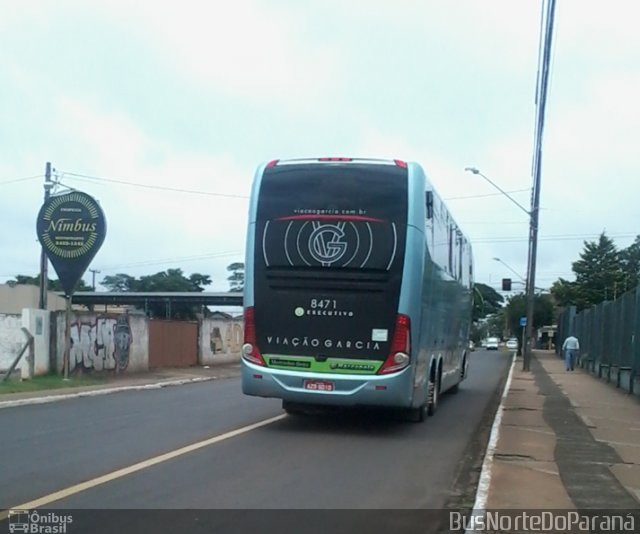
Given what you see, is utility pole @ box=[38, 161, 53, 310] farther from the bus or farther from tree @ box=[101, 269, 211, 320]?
tree @ box=[101, 269, 211, 320]

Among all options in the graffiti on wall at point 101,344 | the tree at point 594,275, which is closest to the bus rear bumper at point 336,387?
the graffiti on wall at point 101,344

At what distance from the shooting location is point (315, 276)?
41.3 ft

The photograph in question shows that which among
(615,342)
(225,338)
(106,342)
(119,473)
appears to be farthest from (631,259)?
(119,473)

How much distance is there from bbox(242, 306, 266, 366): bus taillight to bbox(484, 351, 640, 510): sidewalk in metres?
3.80

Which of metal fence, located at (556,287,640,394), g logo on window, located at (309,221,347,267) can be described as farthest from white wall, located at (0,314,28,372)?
metal fence, located at (556,287,640,394)

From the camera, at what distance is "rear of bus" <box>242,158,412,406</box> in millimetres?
12367

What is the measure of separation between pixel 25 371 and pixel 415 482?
1699cm

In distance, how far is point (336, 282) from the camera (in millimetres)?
12539

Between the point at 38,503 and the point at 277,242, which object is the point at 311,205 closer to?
the point at 277,242

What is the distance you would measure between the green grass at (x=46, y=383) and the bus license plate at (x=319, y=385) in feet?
30.9

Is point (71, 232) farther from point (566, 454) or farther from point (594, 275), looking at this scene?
point (594, 275)

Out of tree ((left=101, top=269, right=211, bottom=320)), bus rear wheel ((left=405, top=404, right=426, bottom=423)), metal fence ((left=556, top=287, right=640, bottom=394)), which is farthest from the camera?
tree ((left=101, top=269, right=211, bottom=320))

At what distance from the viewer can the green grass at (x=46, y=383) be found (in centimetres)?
2011

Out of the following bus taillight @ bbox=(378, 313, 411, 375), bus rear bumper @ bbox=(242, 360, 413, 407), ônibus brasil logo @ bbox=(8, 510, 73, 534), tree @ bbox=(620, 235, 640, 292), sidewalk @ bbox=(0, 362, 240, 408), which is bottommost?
sidewalk @ bbox=(0, 362, 240, 408)
